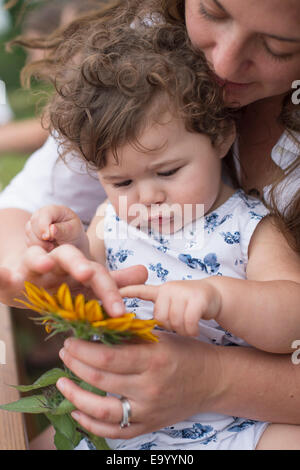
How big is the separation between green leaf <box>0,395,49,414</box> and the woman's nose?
750 mm

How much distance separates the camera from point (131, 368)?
1.06 meters

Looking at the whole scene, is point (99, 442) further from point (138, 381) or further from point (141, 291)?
point (141, 291)

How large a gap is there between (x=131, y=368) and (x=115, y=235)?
0.49 metres

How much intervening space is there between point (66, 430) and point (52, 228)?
1.38ft

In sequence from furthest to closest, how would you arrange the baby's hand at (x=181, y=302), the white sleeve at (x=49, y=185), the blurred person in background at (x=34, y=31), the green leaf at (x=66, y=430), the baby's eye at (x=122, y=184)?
the blurred person in background at (x=34, y=31), the white sleeve at (x=49, y=185), the baby's eye at (x=122, y=184), the green leaf at (x=66, y=430), the baby's hand at (x=181, y=302)

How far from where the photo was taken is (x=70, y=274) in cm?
107

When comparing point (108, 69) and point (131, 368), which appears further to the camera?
point (108, 69)

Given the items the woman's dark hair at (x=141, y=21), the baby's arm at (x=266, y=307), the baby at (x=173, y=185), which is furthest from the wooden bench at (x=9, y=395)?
the woman's dark hair at (x=141, y=21)

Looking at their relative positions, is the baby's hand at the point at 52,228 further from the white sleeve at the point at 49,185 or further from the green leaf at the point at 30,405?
the white sleeve at the point at 49,185

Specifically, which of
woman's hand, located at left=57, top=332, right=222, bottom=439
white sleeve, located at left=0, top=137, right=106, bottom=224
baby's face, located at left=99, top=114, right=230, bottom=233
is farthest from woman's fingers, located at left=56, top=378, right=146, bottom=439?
white sleeve, located at left=0, top=137, right=106, bottom=224

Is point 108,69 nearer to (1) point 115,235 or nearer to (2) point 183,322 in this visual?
(1) point 115,235

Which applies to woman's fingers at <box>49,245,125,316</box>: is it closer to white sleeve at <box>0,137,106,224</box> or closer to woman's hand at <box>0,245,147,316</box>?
woman's hand at <box>0,245,147,316</box>

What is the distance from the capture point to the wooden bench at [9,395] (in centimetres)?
131
